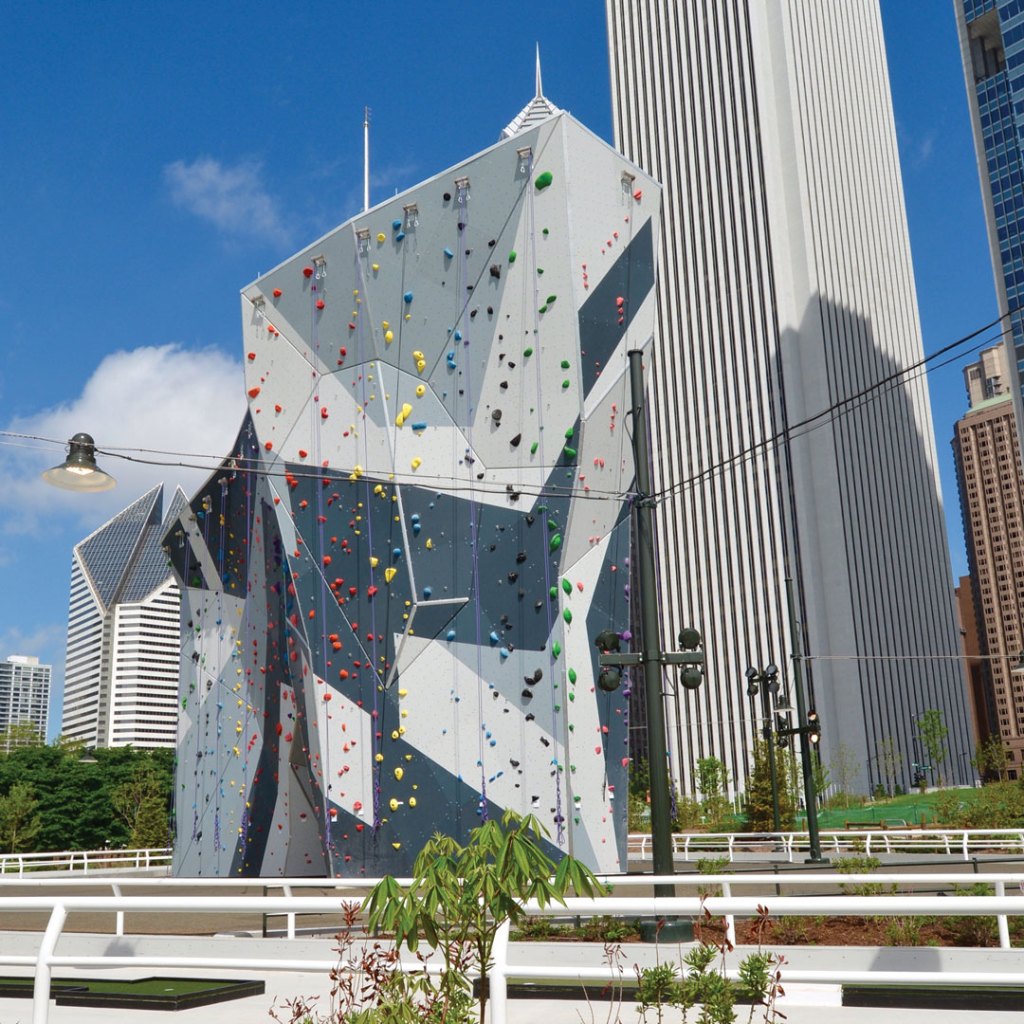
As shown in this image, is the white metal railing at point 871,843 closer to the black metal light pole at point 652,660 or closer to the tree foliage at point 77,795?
the black metal light pole at point 652,660

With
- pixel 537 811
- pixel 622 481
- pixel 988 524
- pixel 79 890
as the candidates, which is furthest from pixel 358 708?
pixel 988 524

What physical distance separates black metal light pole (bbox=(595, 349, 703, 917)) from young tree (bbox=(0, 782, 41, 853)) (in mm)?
57785

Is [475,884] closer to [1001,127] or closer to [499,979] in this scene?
[499,979]

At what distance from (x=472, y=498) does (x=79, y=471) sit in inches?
437

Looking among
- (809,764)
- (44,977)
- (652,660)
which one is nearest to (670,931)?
(652,660)

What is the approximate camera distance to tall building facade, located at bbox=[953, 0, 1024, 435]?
3693 inches

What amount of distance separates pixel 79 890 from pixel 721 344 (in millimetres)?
79282

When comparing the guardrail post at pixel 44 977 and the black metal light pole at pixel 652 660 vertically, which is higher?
the black metal light pole at pixel 652 660

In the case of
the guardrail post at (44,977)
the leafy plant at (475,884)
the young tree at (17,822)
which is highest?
the young tree at (17,822)

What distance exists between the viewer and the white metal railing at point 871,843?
28.2 m

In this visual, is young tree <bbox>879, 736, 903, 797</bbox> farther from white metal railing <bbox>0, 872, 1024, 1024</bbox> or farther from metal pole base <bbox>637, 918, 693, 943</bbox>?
white metal railing <bbox>0, 872, 1024, 1024</bbox>

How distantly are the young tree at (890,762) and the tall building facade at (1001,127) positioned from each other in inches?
1173

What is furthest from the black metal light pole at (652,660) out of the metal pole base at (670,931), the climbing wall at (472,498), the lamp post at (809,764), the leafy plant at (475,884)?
the lamp post at (809,764)

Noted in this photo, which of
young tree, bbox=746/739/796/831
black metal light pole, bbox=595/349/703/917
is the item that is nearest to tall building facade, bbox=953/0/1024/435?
young tree, bbox=746/739/796/831
